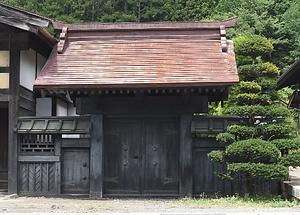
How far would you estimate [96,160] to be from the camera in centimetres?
1387

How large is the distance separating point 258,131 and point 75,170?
542 centimetres

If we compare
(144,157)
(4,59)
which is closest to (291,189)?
(144,157)

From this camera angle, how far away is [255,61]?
12.8 metres

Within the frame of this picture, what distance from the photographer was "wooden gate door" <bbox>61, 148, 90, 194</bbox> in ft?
46.2

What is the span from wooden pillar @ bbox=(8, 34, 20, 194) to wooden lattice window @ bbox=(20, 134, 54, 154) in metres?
0.27

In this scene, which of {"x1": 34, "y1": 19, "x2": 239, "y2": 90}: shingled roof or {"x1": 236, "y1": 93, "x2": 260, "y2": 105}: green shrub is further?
{"x1": 34, "y1": 19, "x2": 239, "y2": 90}: shingled roof

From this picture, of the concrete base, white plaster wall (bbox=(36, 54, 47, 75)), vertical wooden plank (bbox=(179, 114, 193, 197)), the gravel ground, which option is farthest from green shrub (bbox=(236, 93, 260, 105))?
white plaster wall (bbox=(36, 54, 47, 75))

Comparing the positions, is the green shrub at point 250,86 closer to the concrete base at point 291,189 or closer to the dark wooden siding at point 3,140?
the concrete base at point 291,189

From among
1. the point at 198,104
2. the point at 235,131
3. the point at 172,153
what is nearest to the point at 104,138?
the point at 172,153

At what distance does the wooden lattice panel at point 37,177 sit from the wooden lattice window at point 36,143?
42 cm

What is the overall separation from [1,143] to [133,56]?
20.4 ft

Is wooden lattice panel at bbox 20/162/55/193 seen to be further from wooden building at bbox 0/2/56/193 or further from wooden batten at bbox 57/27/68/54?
wooden batten at bbox 57/27/68/54

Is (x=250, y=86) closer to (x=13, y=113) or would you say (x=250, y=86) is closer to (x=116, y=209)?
(x=116, y=209)

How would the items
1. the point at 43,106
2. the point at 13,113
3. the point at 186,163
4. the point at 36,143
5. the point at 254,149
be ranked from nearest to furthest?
the point at 254,149
the point at 186,163
the point at 13,113
the point at 36,143
the point at 43,106
